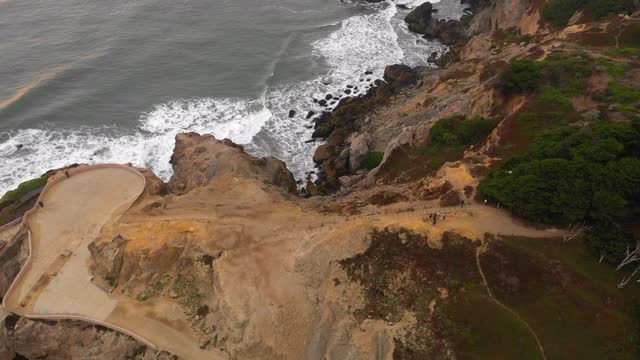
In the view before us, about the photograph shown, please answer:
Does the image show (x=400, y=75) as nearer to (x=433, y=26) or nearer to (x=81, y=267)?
(x=433, y=26)

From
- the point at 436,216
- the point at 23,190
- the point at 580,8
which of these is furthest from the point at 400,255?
the point at 580,8

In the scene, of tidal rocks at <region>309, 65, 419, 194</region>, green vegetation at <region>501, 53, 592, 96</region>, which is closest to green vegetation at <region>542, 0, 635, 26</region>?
green vegetation at <region>501, 53, 592, 96</region>

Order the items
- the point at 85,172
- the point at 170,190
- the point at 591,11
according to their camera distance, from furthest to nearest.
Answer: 1. the point at 591,11
2. the point at 170,190
3. the point at 85,172

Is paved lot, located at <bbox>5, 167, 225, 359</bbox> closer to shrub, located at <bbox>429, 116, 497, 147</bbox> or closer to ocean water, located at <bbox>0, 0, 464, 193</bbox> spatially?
ocean water, located at <bbox>0, 0, 464, 193</bbox>

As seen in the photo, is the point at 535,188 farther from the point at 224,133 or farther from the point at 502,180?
the point at 224,133

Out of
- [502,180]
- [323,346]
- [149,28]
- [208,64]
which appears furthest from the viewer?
[149,28]

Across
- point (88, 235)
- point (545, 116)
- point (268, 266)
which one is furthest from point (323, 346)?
point (545, 116)
